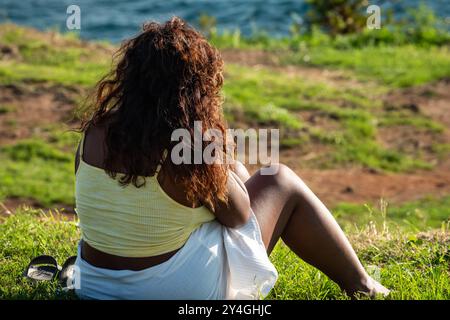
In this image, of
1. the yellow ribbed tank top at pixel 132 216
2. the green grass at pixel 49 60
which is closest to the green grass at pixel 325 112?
the green grass at pixel 49 60

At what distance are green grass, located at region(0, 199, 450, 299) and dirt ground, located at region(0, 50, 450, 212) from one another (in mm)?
2075

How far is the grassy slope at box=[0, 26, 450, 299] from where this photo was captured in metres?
3.77

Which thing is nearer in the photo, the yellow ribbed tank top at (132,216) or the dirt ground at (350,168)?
the yellow ribbed tank top at (132,216)

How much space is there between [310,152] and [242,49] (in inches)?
141

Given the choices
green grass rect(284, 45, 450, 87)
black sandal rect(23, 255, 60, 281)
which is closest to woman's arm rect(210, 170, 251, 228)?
black sandal rect(23, 255, 60, 281)

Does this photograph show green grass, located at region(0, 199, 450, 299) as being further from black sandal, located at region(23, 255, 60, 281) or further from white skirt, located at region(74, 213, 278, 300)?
white skirt, located at region(74, 213, 278, 300)

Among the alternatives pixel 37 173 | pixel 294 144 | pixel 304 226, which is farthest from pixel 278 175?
pixel 294 144

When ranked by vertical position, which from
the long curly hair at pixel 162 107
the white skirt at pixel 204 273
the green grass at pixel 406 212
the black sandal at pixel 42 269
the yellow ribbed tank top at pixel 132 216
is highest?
the long curly hair at pixel 162 107

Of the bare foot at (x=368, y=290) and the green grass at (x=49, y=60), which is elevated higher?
the green grass at (x=49, y=60)

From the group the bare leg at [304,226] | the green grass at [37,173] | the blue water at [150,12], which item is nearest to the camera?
the bare leg at [304,226]

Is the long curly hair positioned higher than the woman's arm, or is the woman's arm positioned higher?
the long curly hair

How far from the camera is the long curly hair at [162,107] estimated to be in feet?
9.68

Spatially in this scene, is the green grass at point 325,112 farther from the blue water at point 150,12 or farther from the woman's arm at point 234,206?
the blue water at point 150,12

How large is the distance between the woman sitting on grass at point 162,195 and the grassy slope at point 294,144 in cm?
43
